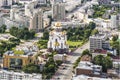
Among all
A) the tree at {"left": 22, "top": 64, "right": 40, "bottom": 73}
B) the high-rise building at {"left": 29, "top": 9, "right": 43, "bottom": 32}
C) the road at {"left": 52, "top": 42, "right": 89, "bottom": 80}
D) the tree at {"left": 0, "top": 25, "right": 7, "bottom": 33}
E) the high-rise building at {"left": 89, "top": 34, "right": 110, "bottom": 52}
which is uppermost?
the high-rise building at {"left": 29, "top": 9, "right": 43, "bottom": 32}

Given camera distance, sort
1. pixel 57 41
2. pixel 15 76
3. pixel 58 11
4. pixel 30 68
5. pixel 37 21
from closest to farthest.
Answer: pixel 15 76
pixel 30 68
pixel 57 41
pixel 37 21
pixel 58 11

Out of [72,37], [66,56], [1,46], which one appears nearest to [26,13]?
[72,37]

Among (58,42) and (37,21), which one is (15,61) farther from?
(37,21)

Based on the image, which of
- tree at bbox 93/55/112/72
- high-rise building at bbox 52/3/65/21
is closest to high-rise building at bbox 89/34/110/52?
tree at bbox 93/55/112/72

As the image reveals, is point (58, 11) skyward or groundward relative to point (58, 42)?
skyward

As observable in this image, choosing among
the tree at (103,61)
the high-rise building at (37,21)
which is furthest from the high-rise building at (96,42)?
the high-rise building at (37,21)

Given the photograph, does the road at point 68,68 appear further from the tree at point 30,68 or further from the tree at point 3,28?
the tree at point 3,28

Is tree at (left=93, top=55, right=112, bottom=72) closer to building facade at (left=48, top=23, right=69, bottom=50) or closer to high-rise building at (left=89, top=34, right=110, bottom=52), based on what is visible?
high-rise building at (left=89, top=34, right=110, bottom=52)

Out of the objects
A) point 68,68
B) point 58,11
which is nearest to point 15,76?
point 68,68
